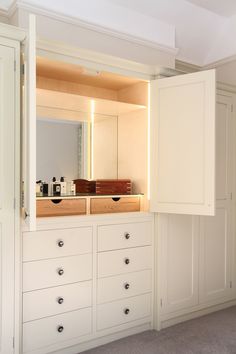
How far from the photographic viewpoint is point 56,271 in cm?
228

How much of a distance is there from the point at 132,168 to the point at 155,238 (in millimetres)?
621

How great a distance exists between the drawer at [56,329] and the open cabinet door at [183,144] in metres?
0.95

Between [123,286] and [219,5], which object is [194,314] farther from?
[219,5]

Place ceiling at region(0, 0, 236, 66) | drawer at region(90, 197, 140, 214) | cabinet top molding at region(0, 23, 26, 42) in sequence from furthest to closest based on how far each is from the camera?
ceiling at region(0, 0, 236, 66), drawer at region(90, 197, 140, 214), cabinet top molding at region(0, 23, 26, 42)

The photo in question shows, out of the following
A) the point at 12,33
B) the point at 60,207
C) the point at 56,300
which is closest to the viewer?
the point at 12,33

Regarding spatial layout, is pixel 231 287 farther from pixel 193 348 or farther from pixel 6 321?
pixel 6 321

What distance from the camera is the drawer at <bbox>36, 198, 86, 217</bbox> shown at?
93.5 inches

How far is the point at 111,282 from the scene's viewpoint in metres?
2.54

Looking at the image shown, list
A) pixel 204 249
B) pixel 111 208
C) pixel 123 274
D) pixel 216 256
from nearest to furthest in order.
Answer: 1. pixel 123 274
2. pixel 111 208
3. pixel 204 249
4. pixel 216 256

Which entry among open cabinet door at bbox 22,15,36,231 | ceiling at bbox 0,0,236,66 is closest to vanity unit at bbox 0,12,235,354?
open cabinet door at bbox 22,15,36,231

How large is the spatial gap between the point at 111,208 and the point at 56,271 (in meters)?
0.68

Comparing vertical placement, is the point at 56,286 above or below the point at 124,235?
below

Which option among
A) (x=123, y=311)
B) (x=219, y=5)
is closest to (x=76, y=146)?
(x=123, y=311)

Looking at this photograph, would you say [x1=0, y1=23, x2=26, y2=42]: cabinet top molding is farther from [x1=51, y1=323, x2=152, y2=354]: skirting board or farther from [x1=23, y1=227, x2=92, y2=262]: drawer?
[x1=51, y1=323, x2=152, y2=354]: skirting board
